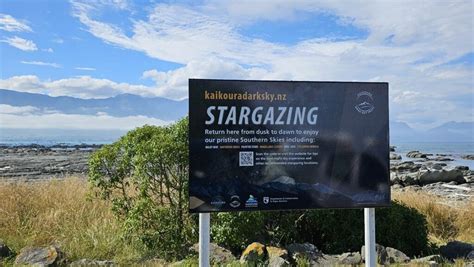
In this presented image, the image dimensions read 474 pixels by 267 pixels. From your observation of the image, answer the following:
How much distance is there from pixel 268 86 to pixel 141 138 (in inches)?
131

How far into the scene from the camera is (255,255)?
22.6ft

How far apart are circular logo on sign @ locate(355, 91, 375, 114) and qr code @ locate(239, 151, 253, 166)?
1469mm

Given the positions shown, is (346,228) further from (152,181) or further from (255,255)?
(152,181)

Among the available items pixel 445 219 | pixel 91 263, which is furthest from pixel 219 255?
pixel 445 219

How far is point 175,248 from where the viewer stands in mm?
7906

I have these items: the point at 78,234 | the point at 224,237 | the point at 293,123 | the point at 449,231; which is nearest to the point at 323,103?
the point at 293,123

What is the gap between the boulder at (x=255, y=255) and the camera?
6.83 m

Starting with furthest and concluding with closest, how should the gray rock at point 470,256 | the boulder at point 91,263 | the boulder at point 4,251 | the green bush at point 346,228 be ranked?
the green bush at point 346,228 → the boulder at point 4,251 → the gray rock at point 470,256 → the boulder at point 91,263

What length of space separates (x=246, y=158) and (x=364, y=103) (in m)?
1.65

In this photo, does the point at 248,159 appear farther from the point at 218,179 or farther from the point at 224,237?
the point at 224,237

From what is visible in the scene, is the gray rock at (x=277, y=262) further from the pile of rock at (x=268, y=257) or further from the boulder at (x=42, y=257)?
the boulder at (x=42, y=257)

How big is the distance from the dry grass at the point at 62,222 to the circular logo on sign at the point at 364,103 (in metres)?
4.28

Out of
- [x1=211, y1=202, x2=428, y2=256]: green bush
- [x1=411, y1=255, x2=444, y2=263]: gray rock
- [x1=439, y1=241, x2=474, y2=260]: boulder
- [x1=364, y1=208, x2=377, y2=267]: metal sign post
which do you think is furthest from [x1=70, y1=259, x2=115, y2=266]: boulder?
[x1=439, y1=241, x2=474, y2=260]: boulder

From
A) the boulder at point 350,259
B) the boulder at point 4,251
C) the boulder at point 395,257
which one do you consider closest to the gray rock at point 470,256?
the boulder at point 395,257
